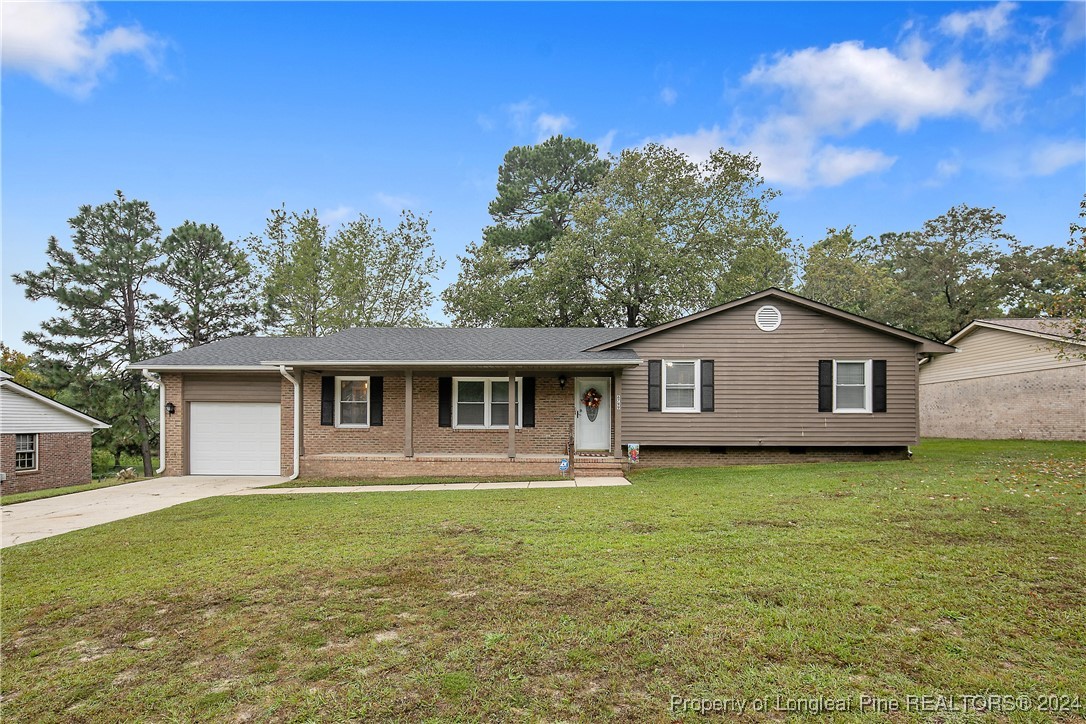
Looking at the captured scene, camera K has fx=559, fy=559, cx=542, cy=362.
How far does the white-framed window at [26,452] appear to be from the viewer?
61.5ft

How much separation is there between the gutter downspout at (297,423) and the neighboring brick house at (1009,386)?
65.5 ft

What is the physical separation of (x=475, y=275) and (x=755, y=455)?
1787 centimetres

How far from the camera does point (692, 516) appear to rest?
277 inches

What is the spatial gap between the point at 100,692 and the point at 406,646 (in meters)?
1.60

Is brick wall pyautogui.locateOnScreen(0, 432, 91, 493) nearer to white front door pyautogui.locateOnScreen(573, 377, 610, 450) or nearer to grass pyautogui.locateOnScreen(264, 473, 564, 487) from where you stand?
grass pyautogui.locateOnScreen(264, 473, 564, 487)

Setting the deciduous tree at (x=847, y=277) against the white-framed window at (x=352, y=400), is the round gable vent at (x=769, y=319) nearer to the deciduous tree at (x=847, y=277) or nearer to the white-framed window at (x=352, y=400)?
the white-framed window at (x=352, y=400)

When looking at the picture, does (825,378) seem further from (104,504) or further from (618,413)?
(104,504)

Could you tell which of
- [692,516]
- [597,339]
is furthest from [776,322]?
[692,516]

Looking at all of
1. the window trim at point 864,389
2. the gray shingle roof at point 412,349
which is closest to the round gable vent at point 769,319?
the window trim at point 864,389

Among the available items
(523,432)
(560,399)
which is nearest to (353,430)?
(523,432)

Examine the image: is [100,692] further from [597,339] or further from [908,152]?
[908,152]

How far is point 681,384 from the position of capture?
1377 centimetres

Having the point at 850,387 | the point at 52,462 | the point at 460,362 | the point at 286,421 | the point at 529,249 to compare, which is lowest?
the point at 52,462

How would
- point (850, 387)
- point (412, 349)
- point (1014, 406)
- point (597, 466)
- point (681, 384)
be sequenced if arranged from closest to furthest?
point (597, 466) < point (850, 387) < point (681, 384) < point (412, 349) < point (1014, 406)
